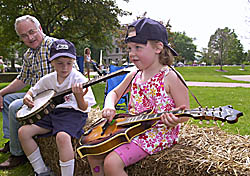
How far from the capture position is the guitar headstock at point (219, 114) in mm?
1469

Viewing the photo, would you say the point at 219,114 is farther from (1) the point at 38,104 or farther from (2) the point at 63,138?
(1) the point at 38,104

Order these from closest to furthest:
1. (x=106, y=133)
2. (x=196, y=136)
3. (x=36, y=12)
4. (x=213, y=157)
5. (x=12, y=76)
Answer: (x=213, y=157), (x=106, y=133), (x=196, y=136), (x=36, y=12), (x=12, y=76)

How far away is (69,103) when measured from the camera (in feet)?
9.10

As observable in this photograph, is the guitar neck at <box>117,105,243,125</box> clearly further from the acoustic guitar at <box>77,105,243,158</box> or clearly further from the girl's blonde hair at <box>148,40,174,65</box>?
the girl's blonde hair at <box>148,40,174,65</box>

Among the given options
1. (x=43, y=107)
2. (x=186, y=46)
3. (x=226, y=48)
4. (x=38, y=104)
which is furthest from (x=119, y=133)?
(x=186, y=46)

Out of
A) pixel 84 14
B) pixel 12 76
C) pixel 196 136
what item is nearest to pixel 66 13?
pixel 84 14

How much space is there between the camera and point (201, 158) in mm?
1865

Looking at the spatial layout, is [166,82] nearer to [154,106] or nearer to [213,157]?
[154,106]

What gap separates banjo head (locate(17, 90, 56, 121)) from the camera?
259 cm

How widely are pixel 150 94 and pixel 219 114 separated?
2.39 feet

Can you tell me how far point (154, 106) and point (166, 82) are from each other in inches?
9.9

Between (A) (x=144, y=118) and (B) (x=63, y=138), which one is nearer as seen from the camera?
(A) (x=144, y=118)

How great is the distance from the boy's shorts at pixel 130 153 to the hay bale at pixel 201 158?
0.25 feet

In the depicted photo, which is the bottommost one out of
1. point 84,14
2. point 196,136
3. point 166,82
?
point 196,136
